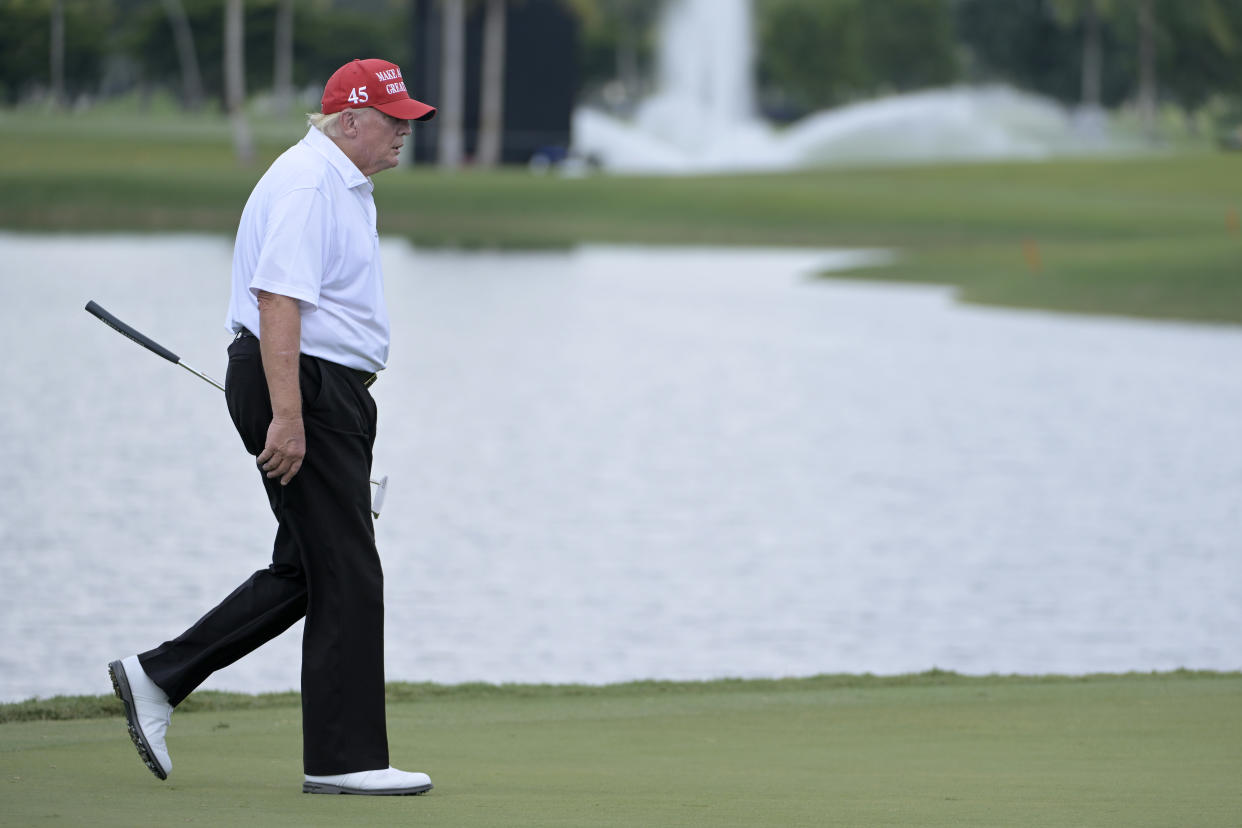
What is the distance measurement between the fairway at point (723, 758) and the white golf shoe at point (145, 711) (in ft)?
0.31

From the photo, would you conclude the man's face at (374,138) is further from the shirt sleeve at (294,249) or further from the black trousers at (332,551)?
the black trousers at (332,551)

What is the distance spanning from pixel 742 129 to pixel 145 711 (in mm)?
74219

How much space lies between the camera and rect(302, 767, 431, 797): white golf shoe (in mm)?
5188

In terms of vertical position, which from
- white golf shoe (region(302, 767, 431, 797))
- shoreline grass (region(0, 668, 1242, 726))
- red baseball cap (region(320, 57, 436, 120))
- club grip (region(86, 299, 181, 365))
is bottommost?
shoreline grass (region(0, 668, 1242, 726))

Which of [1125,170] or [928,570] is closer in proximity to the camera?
[928,570]

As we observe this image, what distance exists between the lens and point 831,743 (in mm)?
6566

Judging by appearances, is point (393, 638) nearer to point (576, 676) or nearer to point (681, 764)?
point (576, 676)

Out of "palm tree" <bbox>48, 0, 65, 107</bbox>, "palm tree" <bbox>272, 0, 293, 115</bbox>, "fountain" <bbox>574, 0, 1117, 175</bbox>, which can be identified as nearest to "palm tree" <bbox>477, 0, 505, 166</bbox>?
"fountain" <bbox>574, 0, 1117, 175</bbox>

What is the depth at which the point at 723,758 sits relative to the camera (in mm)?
6215

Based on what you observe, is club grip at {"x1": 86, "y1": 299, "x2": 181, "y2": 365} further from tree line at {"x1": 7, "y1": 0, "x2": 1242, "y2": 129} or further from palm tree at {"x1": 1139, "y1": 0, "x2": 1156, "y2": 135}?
palm tree at {"x1": 1139, "y1": 0, "x2": 1156, "y2": 135}

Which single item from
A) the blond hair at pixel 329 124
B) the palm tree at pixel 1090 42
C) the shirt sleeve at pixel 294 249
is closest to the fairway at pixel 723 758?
the shirt sleeve at pixel 294 249

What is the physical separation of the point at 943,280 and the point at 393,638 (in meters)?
30.0

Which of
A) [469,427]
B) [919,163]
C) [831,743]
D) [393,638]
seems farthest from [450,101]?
[831,743]

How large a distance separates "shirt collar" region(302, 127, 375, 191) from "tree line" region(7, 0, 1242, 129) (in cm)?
5986
